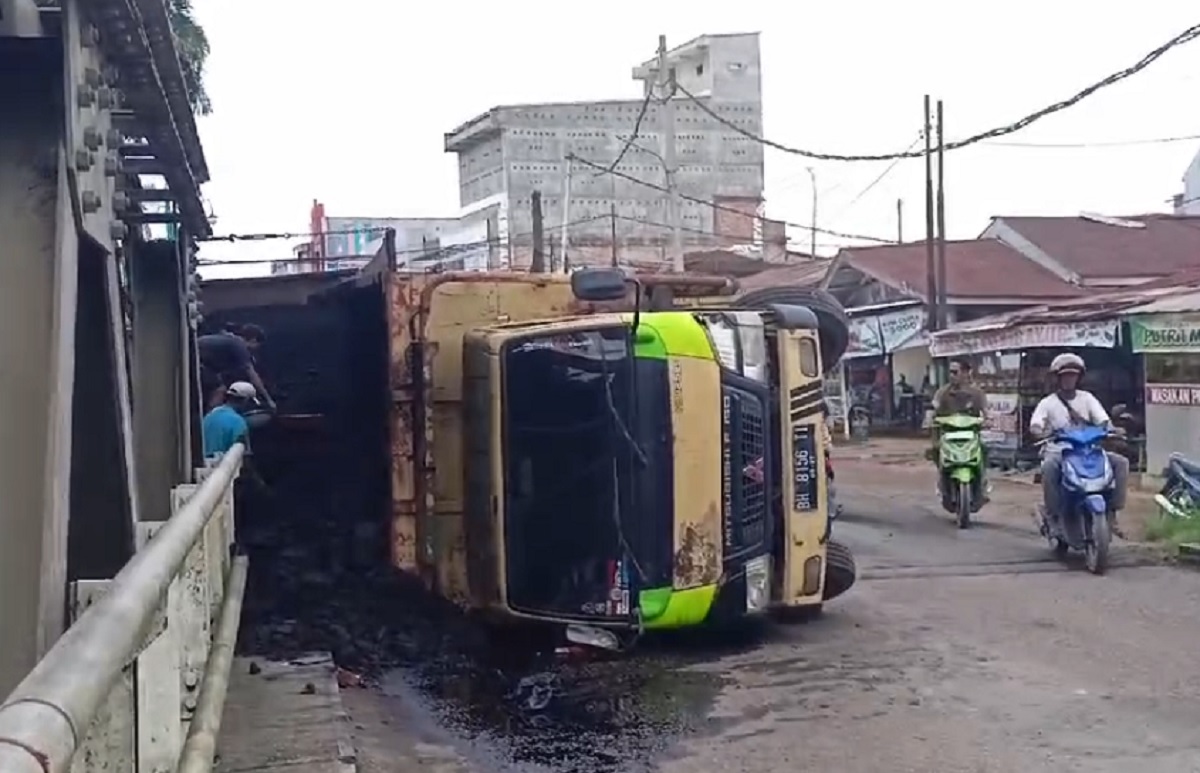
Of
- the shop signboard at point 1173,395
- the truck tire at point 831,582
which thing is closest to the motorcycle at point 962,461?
the shop signboard at point 1173,395

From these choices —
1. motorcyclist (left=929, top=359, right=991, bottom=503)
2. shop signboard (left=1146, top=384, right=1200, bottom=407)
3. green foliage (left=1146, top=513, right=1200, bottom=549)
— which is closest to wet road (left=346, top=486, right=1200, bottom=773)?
green foliage (left=1146, top=513, right=1200, bottom=549)

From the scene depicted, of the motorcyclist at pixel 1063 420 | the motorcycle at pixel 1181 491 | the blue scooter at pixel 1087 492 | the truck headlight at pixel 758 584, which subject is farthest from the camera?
the motorcycle at pixel 1181 491

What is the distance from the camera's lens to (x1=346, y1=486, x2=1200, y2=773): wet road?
661cm

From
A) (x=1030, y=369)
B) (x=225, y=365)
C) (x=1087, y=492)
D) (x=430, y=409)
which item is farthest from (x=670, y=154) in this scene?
Answer: (x=430, y=409)

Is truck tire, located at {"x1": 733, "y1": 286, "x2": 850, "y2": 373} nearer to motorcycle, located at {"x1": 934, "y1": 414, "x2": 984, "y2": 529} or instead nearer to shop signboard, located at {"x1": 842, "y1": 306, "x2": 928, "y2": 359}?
motorcycle, located at {"x1": 934, "y1": 414, "x2": 984, "y2": 529}

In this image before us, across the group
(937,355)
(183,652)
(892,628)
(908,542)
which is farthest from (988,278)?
(183,652)

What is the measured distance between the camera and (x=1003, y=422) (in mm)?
23922

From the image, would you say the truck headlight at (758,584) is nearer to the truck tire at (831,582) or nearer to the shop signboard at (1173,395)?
the truck tire at (831,582)

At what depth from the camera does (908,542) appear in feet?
46.8

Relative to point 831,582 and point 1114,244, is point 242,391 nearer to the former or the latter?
point 831,582

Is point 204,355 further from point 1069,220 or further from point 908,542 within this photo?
point 1069,220

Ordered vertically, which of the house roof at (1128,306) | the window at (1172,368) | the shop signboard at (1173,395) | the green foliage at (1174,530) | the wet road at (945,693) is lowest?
the wet road at (945,693)

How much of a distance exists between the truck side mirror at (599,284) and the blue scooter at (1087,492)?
14.3ft

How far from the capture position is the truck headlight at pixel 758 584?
8773 millimetres
